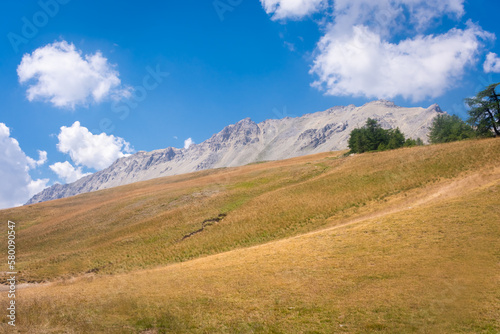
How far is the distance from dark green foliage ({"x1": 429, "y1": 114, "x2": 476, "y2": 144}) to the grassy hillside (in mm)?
Result: 26823

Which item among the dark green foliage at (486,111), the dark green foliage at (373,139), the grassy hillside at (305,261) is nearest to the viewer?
the grassy hillside at (305,261)

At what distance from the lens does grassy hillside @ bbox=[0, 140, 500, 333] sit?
42.8ft

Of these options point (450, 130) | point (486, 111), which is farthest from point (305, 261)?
point (450, 130)

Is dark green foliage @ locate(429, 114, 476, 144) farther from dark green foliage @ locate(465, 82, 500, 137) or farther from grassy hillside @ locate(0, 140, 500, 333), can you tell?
grassy hillside @ locate(0, 140, 500, 333)

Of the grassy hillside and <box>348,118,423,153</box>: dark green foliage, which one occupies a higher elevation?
<box>348,118,423,153</box>: dark green foliage

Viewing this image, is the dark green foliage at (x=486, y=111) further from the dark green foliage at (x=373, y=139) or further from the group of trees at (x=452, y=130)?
the dark green foliage at (x=373, y=139)

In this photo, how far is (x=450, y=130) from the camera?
80312mm

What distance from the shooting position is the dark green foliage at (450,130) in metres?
71.9

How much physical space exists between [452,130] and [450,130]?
112 inches

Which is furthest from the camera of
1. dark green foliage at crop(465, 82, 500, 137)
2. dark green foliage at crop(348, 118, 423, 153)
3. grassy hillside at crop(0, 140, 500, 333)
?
dark green foliage at crop(348, 118, 423, 153)

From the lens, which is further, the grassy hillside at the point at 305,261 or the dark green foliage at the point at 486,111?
the dark green foliage at the point at 486,111

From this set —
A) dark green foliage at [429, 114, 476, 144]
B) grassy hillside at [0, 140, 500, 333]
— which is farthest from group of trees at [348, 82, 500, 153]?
grassy hillside at [0, 140, 500, 333]

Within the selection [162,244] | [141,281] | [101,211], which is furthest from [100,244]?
[141,281]

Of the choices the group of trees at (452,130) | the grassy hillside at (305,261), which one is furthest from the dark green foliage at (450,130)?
the grassy hillside at (305,261)
